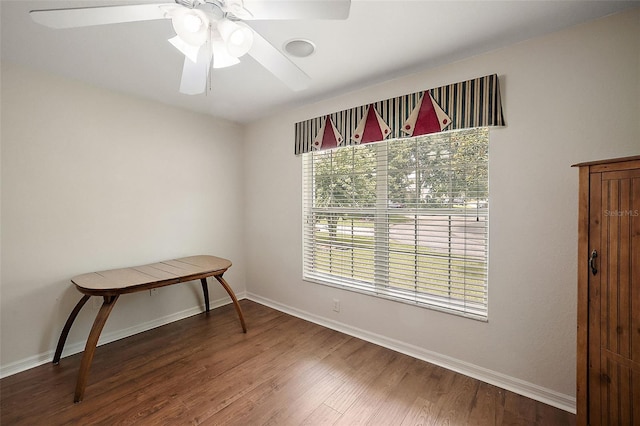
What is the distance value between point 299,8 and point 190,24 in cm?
45

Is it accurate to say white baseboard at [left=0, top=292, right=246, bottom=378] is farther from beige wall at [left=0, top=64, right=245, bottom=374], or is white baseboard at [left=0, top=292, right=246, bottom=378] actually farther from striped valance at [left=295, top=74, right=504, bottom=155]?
striped valance at [left=295, top=74, right=504, bottom=155]

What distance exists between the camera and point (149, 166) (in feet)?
9.46

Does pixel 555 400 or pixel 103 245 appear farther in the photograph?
pixel 103 245

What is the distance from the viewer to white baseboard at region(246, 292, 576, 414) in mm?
1764

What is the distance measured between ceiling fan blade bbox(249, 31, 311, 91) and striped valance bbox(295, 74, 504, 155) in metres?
1.07

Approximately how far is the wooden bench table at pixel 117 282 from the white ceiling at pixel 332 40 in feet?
5.62

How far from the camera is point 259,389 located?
194 centimetres

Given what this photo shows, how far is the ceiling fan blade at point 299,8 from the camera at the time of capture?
39.9 inches

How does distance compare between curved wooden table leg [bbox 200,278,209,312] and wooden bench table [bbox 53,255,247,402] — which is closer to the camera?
wooden bench table [bbox 53,255,247,402]

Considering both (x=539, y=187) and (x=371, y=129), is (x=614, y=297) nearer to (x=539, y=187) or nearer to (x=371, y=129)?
(x=539, y=187)

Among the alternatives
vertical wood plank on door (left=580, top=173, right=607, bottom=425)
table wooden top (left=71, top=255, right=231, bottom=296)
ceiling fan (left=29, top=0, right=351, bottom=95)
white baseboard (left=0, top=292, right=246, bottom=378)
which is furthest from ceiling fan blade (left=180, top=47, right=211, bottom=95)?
white baseboard (left=0, top=292, right=246, bottom=378)

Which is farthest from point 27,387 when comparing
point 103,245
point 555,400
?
Answer: point 555,400

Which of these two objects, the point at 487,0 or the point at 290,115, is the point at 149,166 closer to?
the point at 290,115

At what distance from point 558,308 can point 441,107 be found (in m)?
1.61
